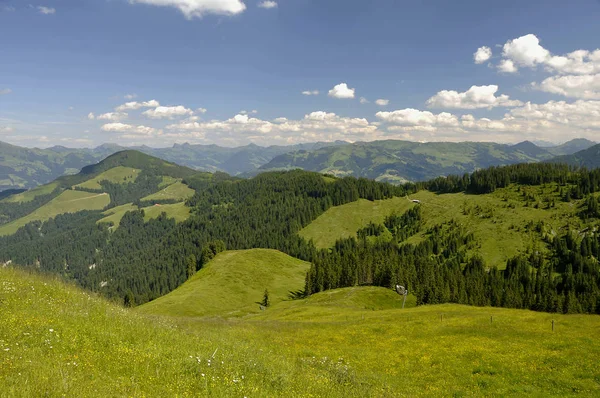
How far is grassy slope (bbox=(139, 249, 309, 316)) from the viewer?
97.2m

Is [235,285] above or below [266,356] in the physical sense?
below

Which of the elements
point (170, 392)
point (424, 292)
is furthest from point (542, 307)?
point (170, 392)

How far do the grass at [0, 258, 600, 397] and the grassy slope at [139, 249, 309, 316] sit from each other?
63.5m

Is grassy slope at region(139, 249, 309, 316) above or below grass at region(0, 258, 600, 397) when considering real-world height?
below

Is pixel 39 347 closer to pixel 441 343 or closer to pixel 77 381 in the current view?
pixel 77 381

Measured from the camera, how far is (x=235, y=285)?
125 meters

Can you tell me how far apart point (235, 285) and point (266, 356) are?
104 metres

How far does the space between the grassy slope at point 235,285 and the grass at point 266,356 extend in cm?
6353

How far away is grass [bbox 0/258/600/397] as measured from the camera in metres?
14.3

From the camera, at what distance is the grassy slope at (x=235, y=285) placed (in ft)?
319

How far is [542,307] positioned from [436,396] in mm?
117159

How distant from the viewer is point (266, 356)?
25.5 metres

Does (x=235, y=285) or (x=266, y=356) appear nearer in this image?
(x=266, y=356)

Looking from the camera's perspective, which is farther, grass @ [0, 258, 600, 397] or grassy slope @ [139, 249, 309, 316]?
grassy slope @ [139, 249, 309, 316]
